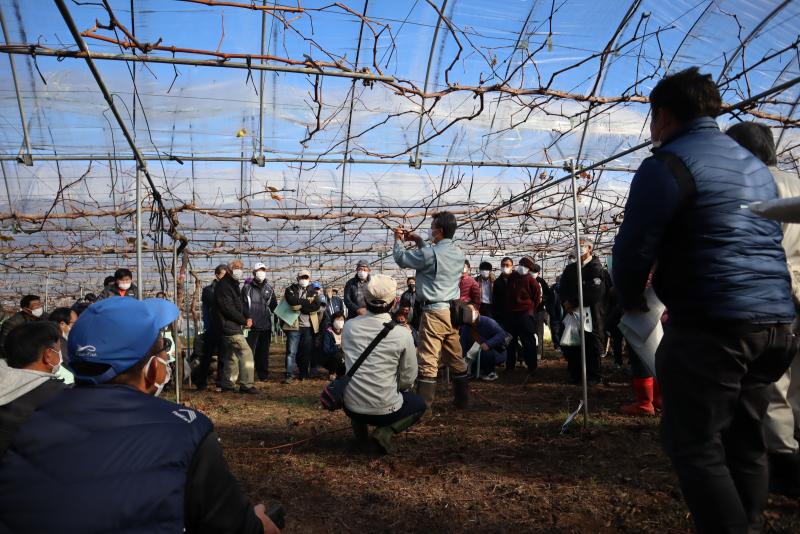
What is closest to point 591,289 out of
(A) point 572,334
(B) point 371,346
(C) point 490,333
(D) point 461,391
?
(A) point 572,334

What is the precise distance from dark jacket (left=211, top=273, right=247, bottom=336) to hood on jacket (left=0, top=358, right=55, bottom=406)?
524 centimetres

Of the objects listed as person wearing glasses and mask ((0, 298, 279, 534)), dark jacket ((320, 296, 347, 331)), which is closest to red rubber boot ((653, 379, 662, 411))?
person wearing glasses and mask ((0, 298, 279, 534))

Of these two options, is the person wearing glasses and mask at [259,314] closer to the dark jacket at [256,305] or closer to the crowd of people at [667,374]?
the dark jacket at [256,305]

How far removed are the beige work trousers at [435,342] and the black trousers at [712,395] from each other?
11.4 ft

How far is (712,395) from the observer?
1.86 metres

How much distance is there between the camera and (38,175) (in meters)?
10.7

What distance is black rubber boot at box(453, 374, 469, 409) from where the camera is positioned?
582 centimetres

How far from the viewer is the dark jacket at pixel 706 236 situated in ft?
6.19

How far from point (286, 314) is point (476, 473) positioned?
21.4 feet

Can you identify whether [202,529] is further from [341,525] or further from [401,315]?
[401,315]

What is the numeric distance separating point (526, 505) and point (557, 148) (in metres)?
7.02

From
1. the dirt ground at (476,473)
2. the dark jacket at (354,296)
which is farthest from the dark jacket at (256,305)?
the dirt ground at (476,473)

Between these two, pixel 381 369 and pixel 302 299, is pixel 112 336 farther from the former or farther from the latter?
pixel 302 299

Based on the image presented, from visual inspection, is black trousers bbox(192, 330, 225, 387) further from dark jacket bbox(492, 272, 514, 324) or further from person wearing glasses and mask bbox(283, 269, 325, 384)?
dark jacket bbox(492, 272, 514, 324)
